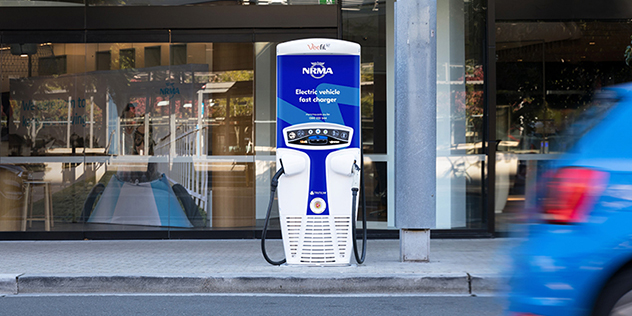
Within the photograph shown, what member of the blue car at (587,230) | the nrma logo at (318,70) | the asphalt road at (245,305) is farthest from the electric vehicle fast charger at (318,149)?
the blue car at (587,230)

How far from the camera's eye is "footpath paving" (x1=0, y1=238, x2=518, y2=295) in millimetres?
6301

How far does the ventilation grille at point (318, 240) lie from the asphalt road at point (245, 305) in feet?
2.76

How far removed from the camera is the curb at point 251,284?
20.6 ft

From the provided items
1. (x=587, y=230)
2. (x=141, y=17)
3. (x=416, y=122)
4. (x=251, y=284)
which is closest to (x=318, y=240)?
(x=251, y=284)

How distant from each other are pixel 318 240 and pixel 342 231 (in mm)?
301

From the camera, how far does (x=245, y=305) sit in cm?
571

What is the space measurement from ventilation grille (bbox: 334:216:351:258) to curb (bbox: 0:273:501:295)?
63 cm

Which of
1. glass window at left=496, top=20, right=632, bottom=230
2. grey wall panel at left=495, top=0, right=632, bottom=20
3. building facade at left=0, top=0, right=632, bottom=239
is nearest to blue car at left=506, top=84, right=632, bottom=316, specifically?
building facade at left=0, top=0, right=632, bottom=239

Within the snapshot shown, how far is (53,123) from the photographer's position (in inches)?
396

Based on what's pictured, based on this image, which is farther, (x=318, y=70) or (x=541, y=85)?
(x=541, y=85)

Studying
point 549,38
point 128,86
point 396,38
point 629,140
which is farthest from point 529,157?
point 629,140

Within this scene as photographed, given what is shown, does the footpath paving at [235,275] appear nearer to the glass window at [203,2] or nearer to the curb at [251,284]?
the curb at [251,284]

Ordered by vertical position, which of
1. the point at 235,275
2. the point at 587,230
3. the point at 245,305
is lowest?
the point at 245,305

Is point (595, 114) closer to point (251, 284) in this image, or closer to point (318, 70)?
point (318, 70)
